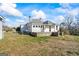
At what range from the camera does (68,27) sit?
203 inches

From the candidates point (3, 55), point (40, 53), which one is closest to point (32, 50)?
point (40, 53)

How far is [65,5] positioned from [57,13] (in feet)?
0.56

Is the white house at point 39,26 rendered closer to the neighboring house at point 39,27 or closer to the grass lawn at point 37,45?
the neighboring house at point 39,27

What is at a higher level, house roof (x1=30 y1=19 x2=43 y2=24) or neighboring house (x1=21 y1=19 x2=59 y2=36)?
house roof (x1=30 y1=19 x2=43 y2=24)

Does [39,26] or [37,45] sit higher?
[39,26]

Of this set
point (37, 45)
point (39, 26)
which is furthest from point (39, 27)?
point (37, 45)

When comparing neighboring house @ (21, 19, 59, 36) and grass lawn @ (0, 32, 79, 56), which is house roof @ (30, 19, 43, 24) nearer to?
neighboring house @ (21, 19, 59, 36)

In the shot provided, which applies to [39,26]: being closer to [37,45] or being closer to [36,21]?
[36,21]

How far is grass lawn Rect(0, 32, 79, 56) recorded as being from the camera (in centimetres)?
508

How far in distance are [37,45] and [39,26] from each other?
0.29 m

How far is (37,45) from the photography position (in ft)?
16.8

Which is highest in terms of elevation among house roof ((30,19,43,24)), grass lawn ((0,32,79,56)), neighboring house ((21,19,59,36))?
house roof ((30,19,43,24))

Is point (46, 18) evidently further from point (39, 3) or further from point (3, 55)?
point (3, 55)

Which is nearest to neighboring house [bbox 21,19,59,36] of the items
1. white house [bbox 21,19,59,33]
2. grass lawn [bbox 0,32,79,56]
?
white house [bbox 21,19,59,33]
